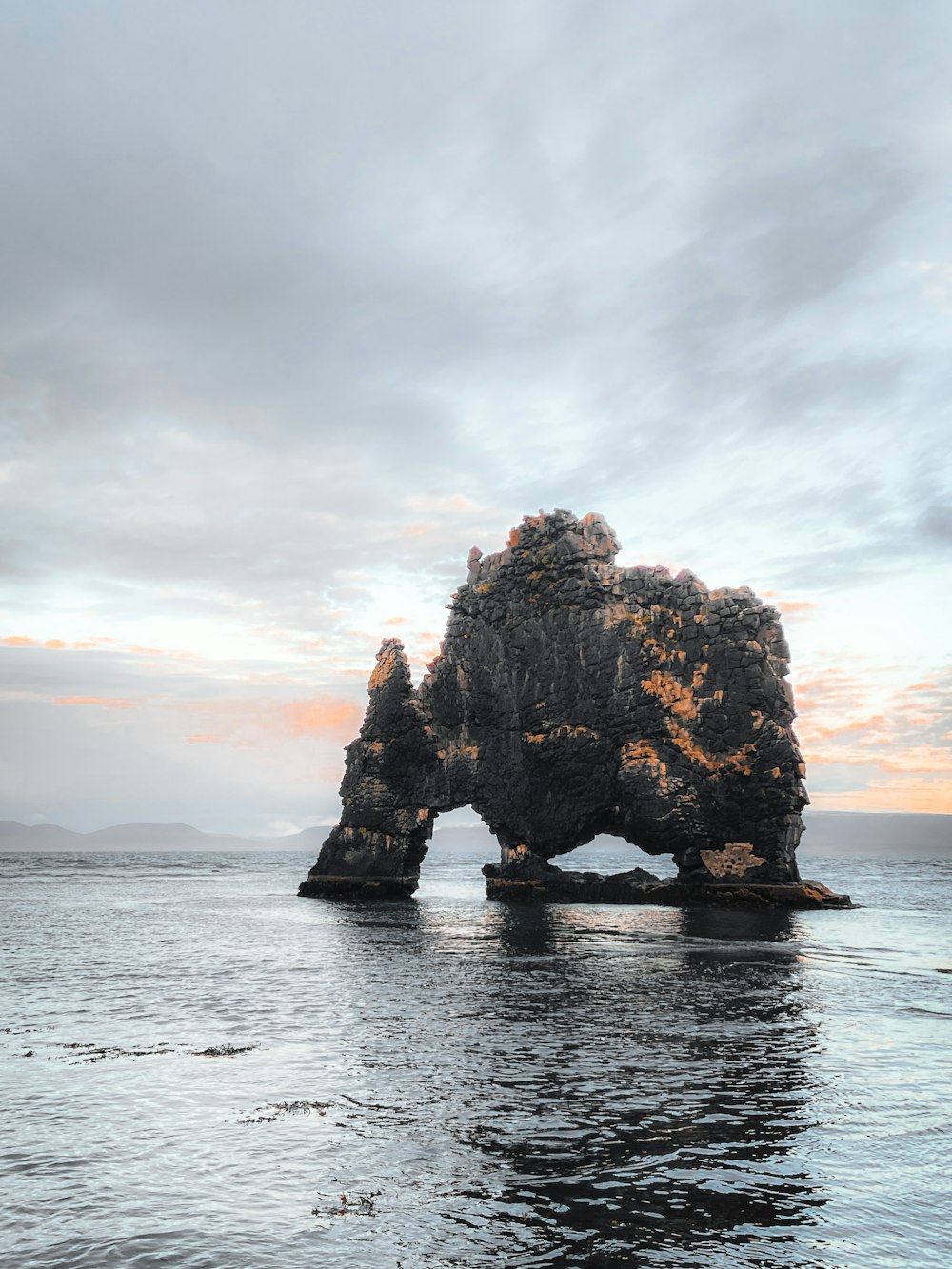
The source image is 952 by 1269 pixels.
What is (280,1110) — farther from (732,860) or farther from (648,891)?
(648,891)

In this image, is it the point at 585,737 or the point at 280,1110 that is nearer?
the point at 280,1110

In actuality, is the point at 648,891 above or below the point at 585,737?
below

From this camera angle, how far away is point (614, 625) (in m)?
64.2

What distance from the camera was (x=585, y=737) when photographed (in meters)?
63.9

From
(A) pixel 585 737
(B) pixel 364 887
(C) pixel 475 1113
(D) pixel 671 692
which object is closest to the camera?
(C) pixel 475 1113

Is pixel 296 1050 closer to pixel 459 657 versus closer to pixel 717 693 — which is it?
pixel 717 693

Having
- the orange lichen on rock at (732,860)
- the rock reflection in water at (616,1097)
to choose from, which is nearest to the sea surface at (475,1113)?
the rock reflection in water at (616,1097)

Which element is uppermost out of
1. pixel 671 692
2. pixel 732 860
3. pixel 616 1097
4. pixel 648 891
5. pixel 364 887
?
pixel 671 692

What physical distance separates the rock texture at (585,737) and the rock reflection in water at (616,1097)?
27.3 metres

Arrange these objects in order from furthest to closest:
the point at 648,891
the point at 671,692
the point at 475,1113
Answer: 1. the point at 648,891
2. the point at 671,692
3. the point at 475,1113

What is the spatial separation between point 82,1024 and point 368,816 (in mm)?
47684

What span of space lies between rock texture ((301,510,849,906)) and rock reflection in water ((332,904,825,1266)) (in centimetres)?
2729

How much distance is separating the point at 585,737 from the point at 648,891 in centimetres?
1152

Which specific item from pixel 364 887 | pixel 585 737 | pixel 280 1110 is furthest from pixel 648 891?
pixel 280 1110
